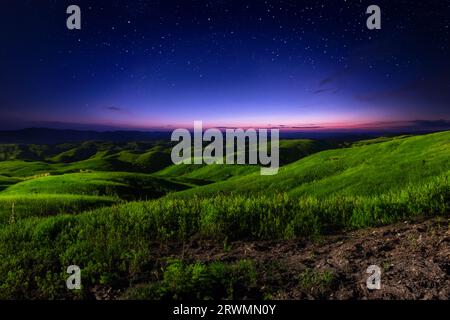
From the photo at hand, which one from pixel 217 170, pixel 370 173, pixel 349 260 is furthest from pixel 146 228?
pixel 217 170

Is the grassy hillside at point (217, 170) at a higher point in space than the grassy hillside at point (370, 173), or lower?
lower

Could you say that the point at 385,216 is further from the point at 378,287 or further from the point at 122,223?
the point at 122,223

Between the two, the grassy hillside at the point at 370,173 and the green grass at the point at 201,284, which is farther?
the grassy hillside at the point at 370,173

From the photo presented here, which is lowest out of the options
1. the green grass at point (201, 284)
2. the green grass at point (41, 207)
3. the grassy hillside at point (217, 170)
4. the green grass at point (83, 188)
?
the grassy hillside at point (217, 170)

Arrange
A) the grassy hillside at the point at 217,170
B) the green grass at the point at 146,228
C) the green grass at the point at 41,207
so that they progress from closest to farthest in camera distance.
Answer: the green grass at the point at 146,228 → the green grass at the point at 41,207 → the grassy hillside at the point at 217,170

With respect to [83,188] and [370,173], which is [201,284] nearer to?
[370,173]

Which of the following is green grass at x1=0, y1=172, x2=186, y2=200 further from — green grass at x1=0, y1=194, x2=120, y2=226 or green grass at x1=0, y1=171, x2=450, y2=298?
green grass at x1=0, y1=171, x2=450, y2=298

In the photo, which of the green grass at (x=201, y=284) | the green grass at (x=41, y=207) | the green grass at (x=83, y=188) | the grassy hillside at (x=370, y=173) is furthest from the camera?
the green grass at (x=83, y=188)

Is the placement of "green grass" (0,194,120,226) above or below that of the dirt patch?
below

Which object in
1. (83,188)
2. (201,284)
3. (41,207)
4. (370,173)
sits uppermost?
(201,284)

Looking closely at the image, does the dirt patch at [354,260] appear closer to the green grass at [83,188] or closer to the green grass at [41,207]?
the green grass at [41,207]

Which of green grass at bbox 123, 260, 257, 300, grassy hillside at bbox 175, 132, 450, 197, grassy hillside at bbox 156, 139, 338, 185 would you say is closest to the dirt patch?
green grass at bbox 123, 260, 257, 300

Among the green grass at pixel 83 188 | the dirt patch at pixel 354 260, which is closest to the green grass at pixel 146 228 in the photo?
the dirt patch at pixel 354 260

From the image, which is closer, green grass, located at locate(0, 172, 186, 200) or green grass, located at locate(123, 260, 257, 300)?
green grass, located at locate(123, 260, 257, 300)
